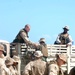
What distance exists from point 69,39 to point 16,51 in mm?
1933

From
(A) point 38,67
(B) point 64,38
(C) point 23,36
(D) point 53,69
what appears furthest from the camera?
(B) point 64,38

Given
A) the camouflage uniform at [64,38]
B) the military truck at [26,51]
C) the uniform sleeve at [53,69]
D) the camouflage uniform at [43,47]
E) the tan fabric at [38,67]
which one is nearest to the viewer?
the uniform sleeve at [53,69]

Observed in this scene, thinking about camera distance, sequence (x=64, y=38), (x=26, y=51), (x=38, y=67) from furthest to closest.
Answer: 1. (x=64, y=38)
2. (x=26, y=51)
3. (x=38, y=67)

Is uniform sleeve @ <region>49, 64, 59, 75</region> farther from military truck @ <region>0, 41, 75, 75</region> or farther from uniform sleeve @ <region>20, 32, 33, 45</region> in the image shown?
military truck @ <region>0, 41, 75, 75</region>

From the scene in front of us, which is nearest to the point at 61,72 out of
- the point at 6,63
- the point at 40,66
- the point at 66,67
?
the point at 40,66

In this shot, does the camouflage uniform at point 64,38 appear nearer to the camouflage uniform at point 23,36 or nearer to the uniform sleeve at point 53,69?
the camouflage uniform at point 23,36

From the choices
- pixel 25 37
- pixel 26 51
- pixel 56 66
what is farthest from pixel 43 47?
pixel 56 66

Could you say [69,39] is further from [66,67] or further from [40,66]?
[40,66]

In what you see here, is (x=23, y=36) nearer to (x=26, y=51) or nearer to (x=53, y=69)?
(x=26, y=51)

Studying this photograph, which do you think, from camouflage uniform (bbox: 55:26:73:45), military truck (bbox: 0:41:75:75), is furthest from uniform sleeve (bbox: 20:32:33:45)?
camouflage uniform (bbox: 55:26:73:45)

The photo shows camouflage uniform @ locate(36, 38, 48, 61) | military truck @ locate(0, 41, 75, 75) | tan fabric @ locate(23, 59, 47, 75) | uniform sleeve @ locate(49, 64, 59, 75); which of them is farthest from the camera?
military truck @ locate(0, 41, 75, 75)

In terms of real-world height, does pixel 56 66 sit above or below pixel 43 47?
below

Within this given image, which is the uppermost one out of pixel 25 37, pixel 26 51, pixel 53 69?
pixel 25 37

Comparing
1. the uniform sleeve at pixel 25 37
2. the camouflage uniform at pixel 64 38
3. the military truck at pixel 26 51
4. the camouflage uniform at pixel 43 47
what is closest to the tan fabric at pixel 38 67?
the camouflage uniform at pixel 43 47
